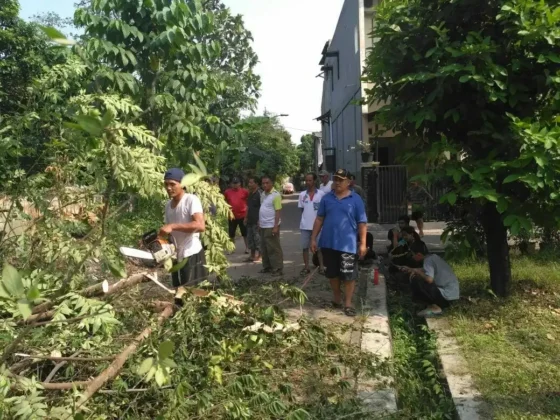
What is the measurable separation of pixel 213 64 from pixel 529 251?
1345 centimetres

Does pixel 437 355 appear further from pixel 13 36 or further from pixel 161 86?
pixel 13 36

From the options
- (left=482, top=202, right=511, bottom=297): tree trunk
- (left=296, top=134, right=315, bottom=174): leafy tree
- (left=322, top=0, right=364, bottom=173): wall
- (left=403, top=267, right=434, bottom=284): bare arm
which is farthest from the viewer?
(left=296, top=134, right=315, bottom=174): leafy tree

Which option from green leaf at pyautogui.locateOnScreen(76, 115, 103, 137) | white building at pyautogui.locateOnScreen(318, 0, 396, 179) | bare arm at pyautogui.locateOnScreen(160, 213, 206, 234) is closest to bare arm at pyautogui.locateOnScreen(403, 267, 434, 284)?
bare arm at pyautogui.locateOnScreen(160, 213, 206, 234)

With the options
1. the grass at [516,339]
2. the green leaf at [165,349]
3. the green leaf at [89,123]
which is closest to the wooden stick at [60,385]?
the green leaf at [165,349]

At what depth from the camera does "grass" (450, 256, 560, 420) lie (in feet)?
13.0

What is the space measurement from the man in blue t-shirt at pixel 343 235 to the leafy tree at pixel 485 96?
0.85 metres

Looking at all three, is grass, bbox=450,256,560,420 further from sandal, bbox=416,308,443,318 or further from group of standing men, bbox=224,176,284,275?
group of standing men, bbox=224,176,284,275

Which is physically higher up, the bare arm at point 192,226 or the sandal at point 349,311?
the bare arm at point 192,226

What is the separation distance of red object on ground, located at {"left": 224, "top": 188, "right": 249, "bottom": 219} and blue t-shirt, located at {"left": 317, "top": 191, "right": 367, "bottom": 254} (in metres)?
4.52

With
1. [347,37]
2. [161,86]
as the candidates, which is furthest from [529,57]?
[347,37]

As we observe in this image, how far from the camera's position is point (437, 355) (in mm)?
5117

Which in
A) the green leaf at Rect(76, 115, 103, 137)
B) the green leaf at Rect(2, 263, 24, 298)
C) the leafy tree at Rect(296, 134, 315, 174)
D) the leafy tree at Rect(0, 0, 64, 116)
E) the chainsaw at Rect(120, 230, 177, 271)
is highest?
the leafy tree at Rect(296, 134, 315, 174)

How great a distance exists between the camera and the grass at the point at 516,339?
397cm

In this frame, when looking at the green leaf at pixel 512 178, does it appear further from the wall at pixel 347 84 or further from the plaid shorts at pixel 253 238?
the wall at pixel 347 84
